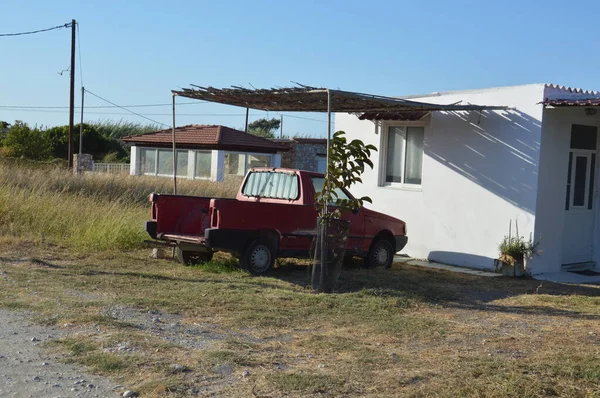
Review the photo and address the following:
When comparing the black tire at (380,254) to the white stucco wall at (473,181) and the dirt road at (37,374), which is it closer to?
the white stucco wall at (473,181)

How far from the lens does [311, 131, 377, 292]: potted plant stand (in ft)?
33.6

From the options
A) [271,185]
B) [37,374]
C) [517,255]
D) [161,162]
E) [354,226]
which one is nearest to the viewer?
[37,374]

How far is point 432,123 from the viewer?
14.6 m

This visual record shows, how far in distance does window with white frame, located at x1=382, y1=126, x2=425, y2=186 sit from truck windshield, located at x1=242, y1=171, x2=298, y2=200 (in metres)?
3.71

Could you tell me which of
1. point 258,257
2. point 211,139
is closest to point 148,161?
point 211,139

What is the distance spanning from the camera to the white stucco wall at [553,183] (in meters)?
12.9

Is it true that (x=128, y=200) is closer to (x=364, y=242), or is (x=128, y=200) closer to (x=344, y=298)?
(x=364, y=242)

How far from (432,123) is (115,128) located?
1845 inches

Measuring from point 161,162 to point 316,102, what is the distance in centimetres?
2720

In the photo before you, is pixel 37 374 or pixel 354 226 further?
pixel 354 226

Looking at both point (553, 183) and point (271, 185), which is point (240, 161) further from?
point (553, 183)

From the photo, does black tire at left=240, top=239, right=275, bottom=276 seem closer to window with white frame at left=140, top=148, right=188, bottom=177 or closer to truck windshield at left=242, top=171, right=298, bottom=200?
truck windshield at left=242, top=171, right=298, bottom=200

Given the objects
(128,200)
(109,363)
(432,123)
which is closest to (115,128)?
(128,200)

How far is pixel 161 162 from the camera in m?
38.8
